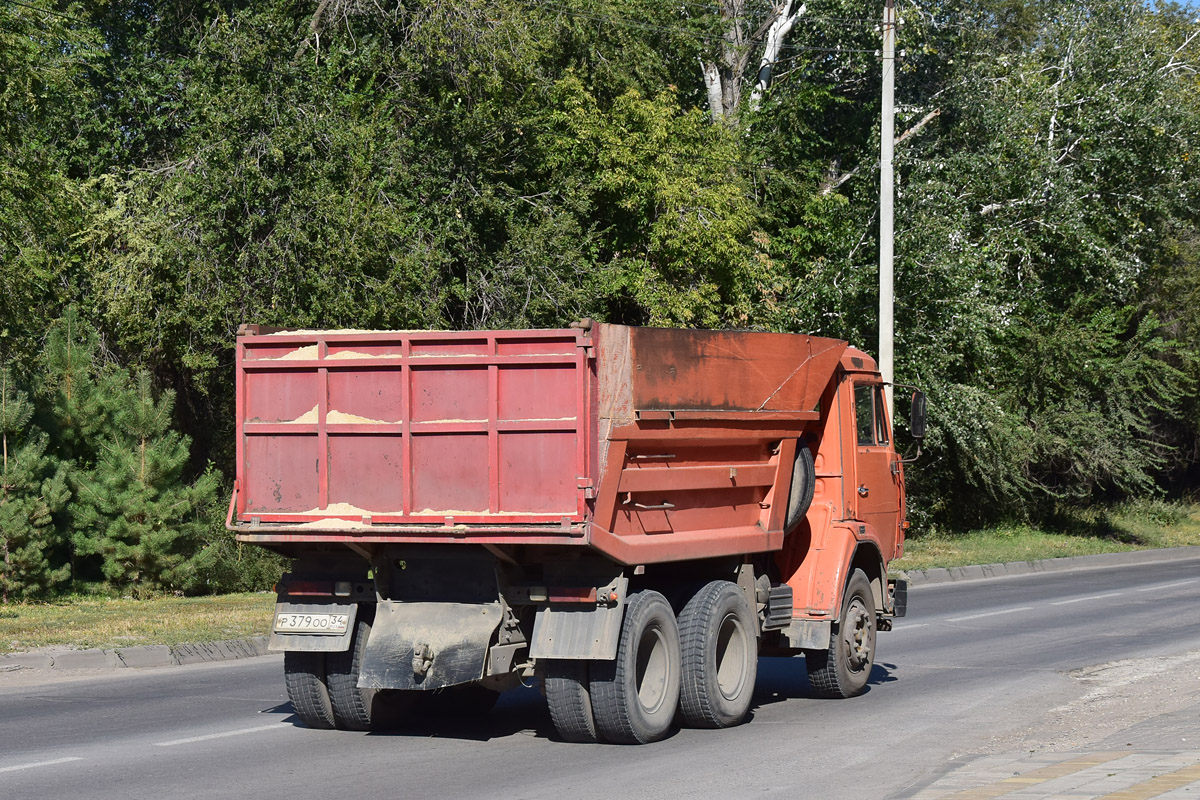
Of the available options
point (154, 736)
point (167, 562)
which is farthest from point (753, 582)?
point (167, 562)

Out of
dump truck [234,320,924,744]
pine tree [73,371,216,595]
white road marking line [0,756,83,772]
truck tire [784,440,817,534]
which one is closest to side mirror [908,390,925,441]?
truck tire [784,440,817,534]

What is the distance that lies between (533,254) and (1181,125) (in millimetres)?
17101

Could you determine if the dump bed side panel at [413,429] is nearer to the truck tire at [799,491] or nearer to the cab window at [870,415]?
the truck tire at [799,491]

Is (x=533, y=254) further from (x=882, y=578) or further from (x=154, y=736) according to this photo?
(x=154, y=736)

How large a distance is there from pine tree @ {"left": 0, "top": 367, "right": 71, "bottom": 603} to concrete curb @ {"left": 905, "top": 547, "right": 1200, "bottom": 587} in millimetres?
13197

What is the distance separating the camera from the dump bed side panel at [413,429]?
8.33 metres

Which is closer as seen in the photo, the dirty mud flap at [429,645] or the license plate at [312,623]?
the dirty mud flap at [429,645]

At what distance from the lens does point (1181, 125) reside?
31.4 m

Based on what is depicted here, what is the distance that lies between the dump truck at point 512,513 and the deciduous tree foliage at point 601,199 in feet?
31.7

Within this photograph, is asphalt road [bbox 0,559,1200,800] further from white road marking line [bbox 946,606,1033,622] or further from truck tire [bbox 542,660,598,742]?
white road marking line [bbox 946,606,1033,622]

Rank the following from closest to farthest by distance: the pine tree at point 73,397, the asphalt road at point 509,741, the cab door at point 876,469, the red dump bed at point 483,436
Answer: the asphalt road at point 509,741, the red dump bed at point 483,436, the cab door at point 876,469, the pine tree at point 73,397

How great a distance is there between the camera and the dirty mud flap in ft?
28.0

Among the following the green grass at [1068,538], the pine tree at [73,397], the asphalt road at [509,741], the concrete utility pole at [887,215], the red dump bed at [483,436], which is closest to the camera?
the asphalt road at [509,741]

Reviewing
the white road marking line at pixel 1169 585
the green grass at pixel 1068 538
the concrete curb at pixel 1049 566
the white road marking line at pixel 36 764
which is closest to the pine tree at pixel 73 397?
the white road marking line at pixel 36 764
